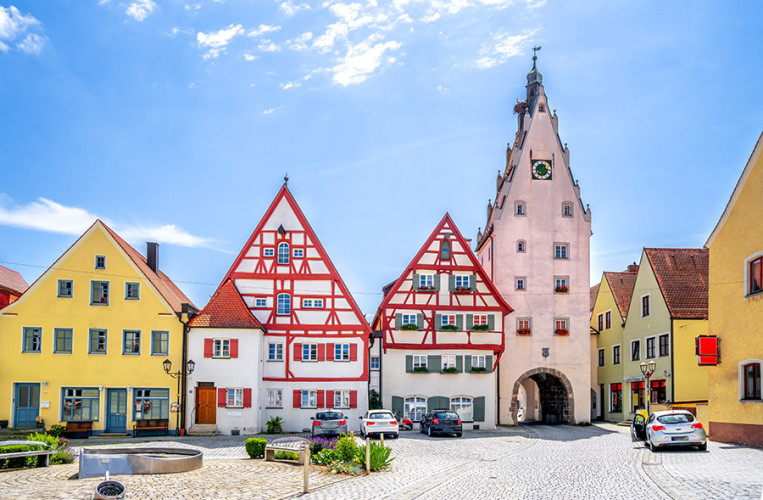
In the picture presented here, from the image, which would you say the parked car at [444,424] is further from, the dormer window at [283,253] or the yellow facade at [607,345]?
the yellow facade at [607,345]

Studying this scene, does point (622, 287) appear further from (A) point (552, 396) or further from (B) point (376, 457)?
(B) point (376, 457)

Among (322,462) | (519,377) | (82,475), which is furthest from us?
(519,377)

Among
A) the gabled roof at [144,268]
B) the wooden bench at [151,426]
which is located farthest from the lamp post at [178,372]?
the gabled roof at [144,268]

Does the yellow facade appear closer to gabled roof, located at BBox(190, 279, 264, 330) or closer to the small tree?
the small tree

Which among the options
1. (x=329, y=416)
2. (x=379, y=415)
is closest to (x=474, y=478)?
(x=379, y=415)

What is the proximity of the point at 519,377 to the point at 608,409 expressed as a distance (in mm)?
10055

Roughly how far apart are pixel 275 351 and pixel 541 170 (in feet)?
69.6

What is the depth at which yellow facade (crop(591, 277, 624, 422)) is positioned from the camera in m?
53.0

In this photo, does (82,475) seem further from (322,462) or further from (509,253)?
(509,253)

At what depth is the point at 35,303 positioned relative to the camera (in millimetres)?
38094

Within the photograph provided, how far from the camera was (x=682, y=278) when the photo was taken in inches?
1820

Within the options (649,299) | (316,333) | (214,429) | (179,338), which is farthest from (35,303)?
(649,299)

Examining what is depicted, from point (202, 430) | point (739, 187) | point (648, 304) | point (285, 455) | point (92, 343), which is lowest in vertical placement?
point (202, 430)

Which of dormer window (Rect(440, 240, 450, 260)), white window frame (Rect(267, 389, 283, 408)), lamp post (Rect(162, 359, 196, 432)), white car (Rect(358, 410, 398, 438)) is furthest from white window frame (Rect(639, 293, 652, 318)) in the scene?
lamp post (Rect(162, 359, 196, 432))
